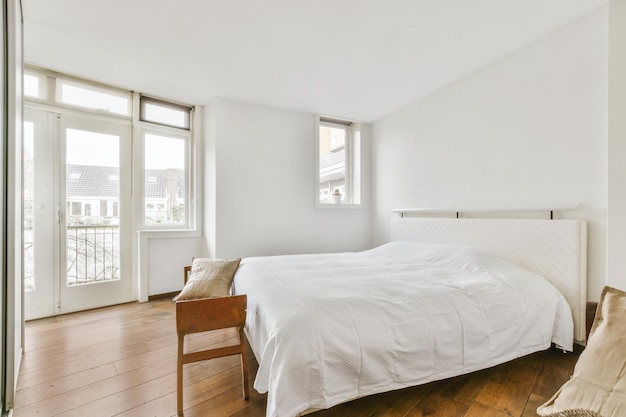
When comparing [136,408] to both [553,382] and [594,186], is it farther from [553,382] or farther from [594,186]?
[594,186]

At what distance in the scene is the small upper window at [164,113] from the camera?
3530 mm

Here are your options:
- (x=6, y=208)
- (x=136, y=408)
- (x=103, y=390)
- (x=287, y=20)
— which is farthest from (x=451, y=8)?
(x=103, y=390)

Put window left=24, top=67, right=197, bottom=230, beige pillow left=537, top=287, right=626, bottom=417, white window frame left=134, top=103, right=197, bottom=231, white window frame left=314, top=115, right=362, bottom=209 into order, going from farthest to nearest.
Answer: white window frame left=314, top=115, right=362, bottom=209, white window frame left=134, top=103, right=197, bottom=231, window left=24, top=67, right=197, bottom=230, beige pillow left=537, top=287, right=626, bottom=417

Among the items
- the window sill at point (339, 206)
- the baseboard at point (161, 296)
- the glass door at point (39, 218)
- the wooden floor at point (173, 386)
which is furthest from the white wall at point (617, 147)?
the glass door at point (39, 218)

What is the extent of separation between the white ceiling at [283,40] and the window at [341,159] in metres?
1.16

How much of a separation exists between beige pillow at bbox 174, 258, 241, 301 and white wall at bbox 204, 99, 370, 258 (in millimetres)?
1135

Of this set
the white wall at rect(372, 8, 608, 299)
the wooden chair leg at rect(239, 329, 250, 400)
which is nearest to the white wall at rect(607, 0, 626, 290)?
the white wall at rect(372, 8, 608, 299)

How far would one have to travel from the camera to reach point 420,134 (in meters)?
3.52

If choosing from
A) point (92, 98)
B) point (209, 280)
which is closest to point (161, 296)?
point (209, 280)

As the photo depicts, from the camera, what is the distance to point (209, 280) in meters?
2.19

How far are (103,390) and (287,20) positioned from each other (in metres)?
2.82

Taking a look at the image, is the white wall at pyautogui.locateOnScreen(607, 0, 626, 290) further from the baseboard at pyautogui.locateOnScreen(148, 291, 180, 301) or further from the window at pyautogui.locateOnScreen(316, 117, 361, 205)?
the baseboard at pyautogui.locateOnScreen(148, 291, 180, 301)

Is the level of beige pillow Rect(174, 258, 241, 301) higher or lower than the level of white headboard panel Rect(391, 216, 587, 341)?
lower

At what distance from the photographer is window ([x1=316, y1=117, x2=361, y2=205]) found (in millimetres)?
4453
